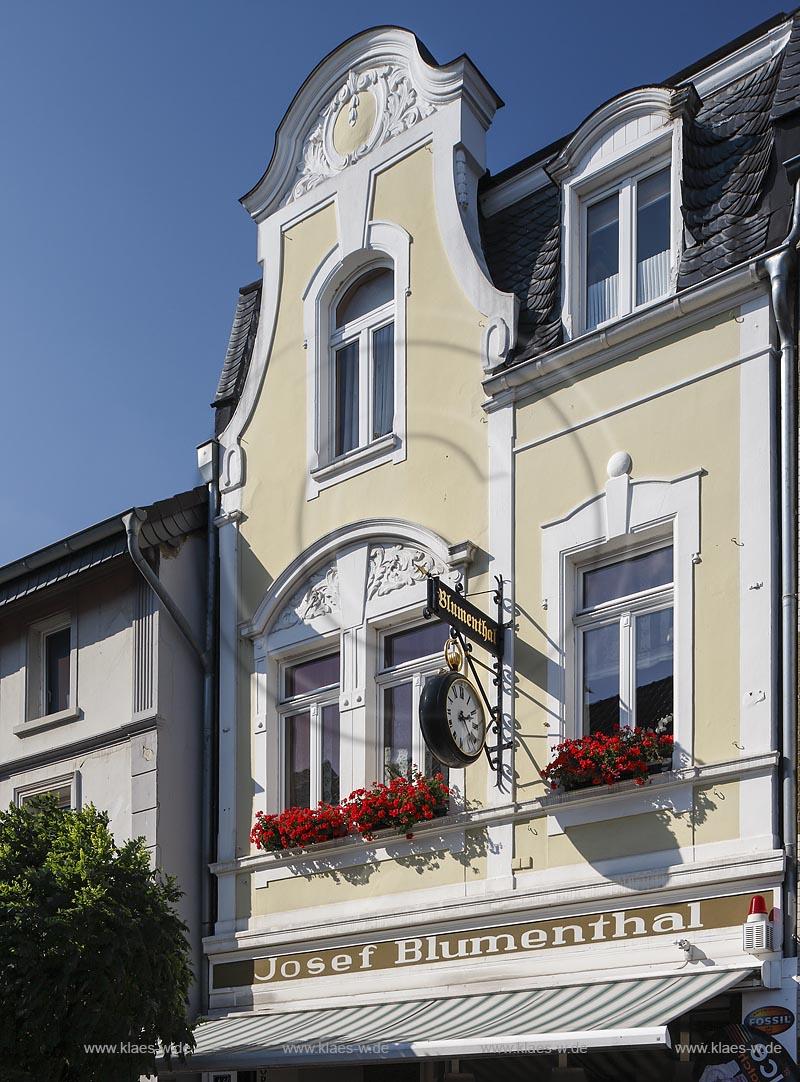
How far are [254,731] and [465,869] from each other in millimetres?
2980

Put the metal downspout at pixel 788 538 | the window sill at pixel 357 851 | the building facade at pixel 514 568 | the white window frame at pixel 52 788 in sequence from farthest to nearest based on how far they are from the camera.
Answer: the white window frame at pixel 52 788, the window sill at pixel 357 851, the building facade at pixel 514 568, the metal downspout at pixel 788 538

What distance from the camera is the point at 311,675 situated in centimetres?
1428

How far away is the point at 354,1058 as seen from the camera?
36.4 feet

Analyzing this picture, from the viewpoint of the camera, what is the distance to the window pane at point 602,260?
1272 centimetres

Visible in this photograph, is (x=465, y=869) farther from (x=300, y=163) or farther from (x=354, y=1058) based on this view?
(x=300, y=163)

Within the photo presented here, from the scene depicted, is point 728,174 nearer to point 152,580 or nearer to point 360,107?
point 360,107

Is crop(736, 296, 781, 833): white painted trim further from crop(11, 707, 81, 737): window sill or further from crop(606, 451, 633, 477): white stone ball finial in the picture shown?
crop(11, 707, 81, 737): window sill

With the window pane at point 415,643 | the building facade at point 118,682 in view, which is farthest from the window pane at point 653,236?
the building facade at point 118,682

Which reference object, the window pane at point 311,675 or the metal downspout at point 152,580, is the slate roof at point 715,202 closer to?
the window pane at point 311,675

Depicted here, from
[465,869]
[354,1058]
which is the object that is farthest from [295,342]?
[354,1058]

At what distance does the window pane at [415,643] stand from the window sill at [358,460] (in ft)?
5.08

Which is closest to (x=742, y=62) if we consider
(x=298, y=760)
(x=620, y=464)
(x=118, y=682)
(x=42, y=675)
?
(x=620, y=464)

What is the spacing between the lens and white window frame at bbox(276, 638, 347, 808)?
13859 mm

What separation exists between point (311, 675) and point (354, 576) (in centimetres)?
110
